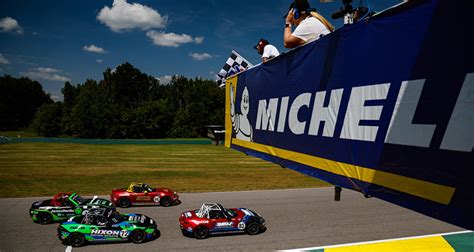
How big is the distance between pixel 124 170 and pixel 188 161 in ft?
27.8

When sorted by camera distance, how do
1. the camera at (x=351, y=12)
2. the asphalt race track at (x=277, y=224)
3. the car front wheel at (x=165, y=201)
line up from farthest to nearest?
the car front wheel at (x=165, y=201) → the asphalt race track at (x=277, y=224) → the camera at (x=351, y=12)

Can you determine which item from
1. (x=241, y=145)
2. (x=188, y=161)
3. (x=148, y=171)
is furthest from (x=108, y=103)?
(x=241, y=145)

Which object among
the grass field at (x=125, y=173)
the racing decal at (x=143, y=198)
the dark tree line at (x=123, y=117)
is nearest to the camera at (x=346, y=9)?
the racing decal at (x=143, y=198)

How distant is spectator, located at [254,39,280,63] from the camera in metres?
4.79

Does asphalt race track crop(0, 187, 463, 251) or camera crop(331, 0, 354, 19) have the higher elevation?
camera crop(331, 0, 354, 19)

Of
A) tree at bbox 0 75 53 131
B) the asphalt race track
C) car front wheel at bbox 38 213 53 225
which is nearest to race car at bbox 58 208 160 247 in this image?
the asphalt race track

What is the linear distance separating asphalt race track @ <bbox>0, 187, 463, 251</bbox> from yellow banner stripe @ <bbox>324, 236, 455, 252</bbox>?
65cm

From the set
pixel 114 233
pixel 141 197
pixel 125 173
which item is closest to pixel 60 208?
pixel 114 233

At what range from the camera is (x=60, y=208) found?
1577cm

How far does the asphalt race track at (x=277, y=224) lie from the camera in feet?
43.9

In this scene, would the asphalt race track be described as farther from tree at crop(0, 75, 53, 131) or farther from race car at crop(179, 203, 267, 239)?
tree at crop(0, 75, 53, 131)

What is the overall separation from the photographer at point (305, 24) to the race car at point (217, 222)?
1197 cm

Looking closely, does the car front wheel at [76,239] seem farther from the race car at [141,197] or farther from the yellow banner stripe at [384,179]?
the yellow banner stripe at [384,179]

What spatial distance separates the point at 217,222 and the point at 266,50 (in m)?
11.2
